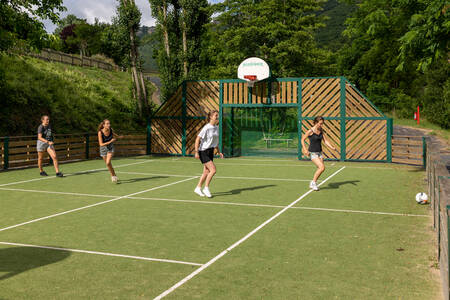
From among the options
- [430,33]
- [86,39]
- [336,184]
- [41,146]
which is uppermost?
[86,39]

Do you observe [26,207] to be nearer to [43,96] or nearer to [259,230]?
[259,230]

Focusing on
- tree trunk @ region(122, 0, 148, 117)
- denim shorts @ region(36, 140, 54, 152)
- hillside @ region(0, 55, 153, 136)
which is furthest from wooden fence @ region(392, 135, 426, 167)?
hillside @ region(0, 55, 153, 136)

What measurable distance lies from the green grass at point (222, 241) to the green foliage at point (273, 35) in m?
29.5

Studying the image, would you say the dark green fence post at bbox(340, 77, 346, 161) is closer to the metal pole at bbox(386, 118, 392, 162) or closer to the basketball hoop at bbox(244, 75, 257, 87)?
the metal pole at bbox(386, 118, 392, 162)

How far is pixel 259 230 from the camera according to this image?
8305 millimetres

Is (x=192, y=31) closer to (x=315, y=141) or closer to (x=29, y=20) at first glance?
(x=29, y=20)

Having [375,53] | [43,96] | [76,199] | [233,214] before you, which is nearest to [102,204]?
[76,199]

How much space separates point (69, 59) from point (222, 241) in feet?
150

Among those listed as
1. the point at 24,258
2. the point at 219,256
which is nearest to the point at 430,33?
the point at 219,256

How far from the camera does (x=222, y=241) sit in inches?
297

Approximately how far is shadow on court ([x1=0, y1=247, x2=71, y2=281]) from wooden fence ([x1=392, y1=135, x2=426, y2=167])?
16.2m

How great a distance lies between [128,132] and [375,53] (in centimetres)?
5752

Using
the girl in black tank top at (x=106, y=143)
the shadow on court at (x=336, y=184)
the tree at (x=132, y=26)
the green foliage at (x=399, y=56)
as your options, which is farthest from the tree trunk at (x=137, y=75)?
the shadow on court at (x=336, y=184)

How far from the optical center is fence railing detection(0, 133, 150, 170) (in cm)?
1914
